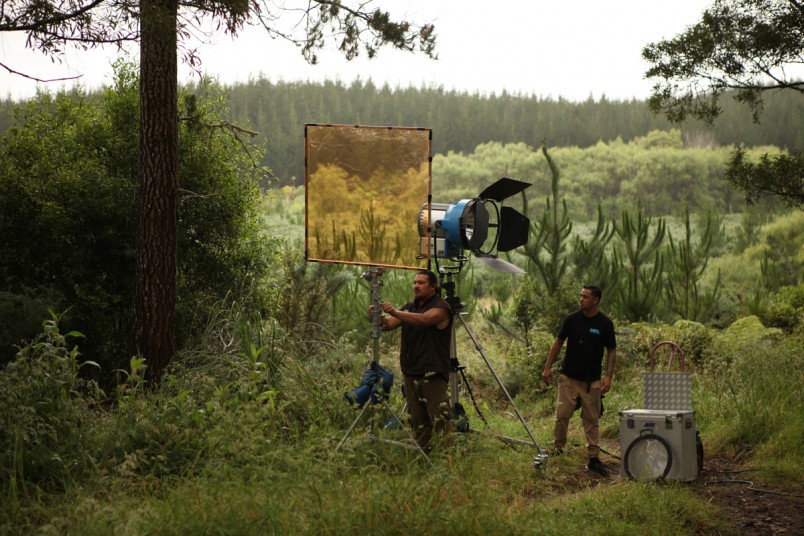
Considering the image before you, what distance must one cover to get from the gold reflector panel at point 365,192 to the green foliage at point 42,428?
7.08ft

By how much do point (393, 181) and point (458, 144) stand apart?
65286mm

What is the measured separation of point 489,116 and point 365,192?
67.8 metres

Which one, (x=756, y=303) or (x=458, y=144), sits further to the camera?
(x=458, y=144)

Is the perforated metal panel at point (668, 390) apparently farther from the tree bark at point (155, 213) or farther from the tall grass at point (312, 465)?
the tree bark at point (155, 213)

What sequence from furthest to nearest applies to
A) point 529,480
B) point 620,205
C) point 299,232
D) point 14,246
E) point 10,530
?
point 620,205 → point 299,232 → point 14,246 → point 529,480 → point 10,530

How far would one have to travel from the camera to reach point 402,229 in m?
7.16

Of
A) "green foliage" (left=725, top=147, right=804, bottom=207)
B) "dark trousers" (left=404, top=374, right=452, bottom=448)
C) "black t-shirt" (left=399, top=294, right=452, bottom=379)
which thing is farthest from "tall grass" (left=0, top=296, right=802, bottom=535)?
"green foliage" (left=725, top=147, right=804, bottom=207)

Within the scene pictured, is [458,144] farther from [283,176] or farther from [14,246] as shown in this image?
[14,246]

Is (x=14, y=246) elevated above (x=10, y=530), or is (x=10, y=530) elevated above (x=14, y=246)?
(x=14, y=246)

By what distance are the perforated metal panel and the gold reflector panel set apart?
2.12 meters

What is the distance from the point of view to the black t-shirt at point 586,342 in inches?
305

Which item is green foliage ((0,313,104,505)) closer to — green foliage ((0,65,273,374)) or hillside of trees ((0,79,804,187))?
green foliage ((0,65,273,374))

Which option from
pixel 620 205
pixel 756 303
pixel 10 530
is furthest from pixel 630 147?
pixel 10 530

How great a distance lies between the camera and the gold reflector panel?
278 inches
